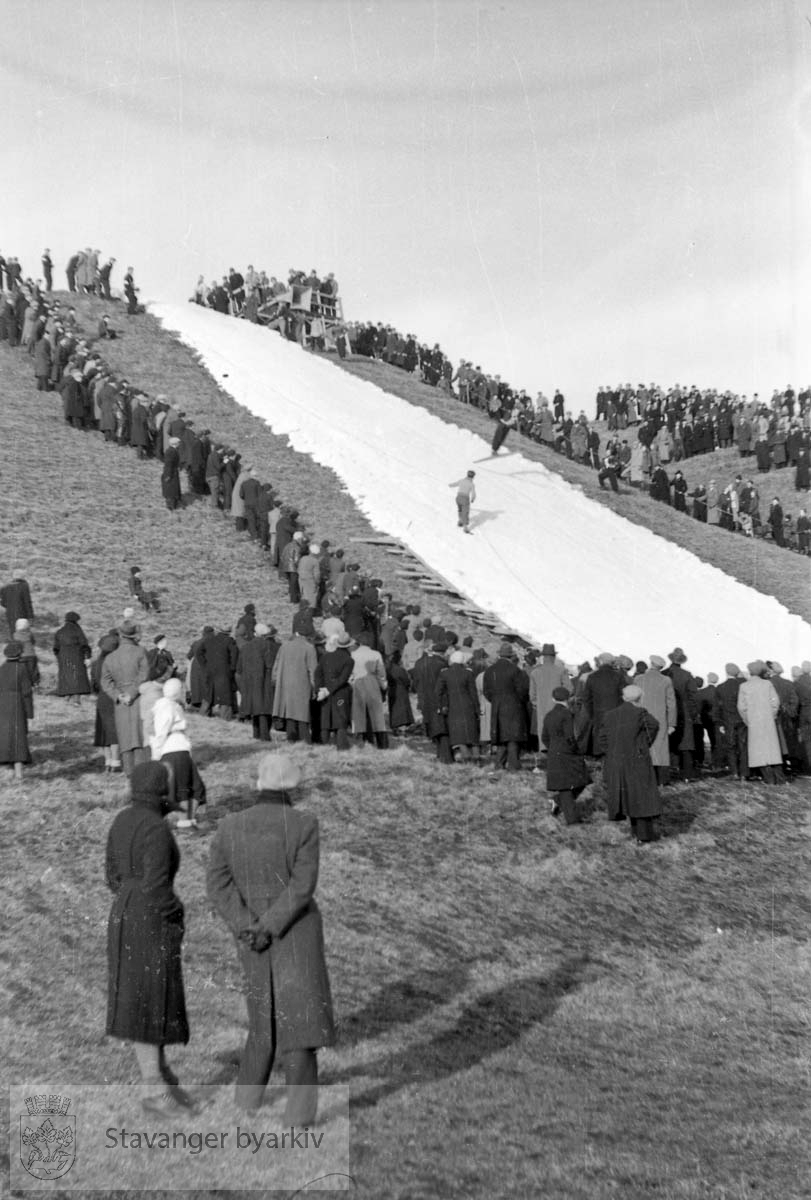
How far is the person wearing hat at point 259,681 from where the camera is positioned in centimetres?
1591

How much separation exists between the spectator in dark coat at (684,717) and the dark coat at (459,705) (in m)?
2.45

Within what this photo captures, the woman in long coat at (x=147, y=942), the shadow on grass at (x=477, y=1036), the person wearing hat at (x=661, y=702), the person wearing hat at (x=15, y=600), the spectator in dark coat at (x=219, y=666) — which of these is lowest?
the shadow on grass at (x=477, y=1036)

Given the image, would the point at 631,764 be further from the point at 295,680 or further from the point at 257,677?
the point at 257,677

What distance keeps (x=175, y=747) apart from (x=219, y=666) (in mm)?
5710

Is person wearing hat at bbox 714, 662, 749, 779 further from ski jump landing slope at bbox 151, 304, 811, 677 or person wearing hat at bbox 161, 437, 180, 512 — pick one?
person wearing hat at bbox 161, 437, 180, 512

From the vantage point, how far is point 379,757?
1503 centimetres

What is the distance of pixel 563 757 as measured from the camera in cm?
1321

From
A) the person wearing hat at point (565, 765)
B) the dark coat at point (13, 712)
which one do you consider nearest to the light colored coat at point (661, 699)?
the person wearing hat at point (565, 765)

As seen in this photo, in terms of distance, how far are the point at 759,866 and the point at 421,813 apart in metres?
3.36

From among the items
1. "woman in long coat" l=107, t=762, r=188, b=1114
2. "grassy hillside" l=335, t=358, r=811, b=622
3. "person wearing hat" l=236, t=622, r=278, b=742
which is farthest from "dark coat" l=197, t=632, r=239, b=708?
"grassy hillside" l=335, t=358, r=811, b=622

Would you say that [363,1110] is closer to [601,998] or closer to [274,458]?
[601,998]

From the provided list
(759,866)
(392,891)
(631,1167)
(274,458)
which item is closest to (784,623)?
(274,458)

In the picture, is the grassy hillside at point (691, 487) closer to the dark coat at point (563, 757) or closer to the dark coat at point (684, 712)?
the dark coat at point (684, 712)

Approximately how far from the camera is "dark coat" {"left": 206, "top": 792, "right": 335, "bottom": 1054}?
6.10m
